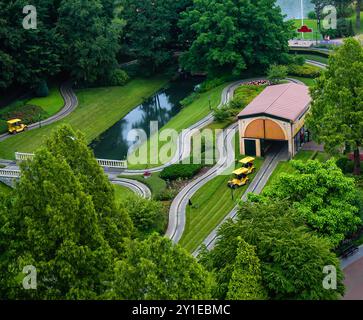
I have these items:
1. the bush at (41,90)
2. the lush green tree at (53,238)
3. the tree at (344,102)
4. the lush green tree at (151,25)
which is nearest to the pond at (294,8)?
the lush green tree at (151,25)

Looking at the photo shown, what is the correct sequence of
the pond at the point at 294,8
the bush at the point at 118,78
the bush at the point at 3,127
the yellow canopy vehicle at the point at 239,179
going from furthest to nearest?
the pond at the point at 294,8, the bush at the point at 118,78, the bush at the point at 3,127, the yellow canopy vehicle at the point at 239,179

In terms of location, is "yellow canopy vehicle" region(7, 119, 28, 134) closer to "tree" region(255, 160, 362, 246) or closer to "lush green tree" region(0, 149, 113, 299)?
"tree" region(255, 160, 362, 246)

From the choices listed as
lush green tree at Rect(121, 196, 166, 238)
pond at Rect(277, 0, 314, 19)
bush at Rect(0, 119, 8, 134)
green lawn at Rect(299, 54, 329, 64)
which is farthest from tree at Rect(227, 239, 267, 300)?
pond at Rect(277, 0, 314, 19)

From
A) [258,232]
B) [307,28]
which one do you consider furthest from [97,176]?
[307,28]

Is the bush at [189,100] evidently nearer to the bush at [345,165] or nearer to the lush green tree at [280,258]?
the bush at [345,165]

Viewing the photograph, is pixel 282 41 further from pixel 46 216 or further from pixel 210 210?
pixel 46 216

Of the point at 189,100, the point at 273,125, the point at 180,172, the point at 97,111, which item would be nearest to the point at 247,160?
the point at 273,125
